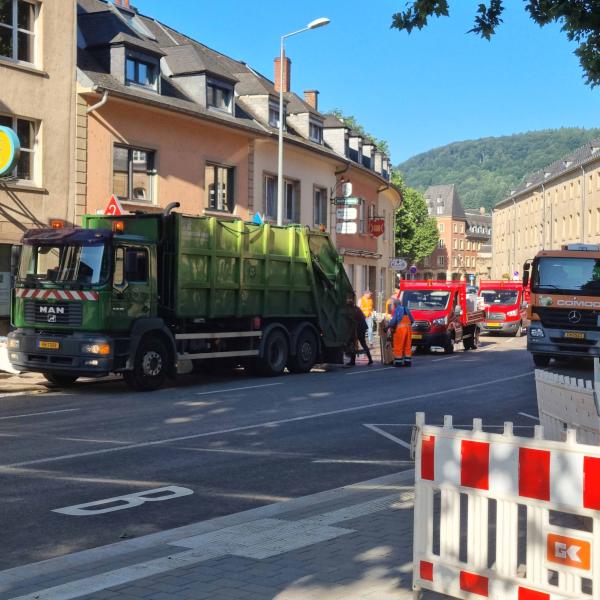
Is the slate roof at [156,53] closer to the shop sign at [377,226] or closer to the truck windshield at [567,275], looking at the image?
the shop sign at [377,226]

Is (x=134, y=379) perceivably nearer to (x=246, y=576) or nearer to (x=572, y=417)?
(x=572, y=417)

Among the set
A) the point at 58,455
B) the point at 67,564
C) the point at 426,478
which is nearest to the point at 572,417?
the point at 426,478

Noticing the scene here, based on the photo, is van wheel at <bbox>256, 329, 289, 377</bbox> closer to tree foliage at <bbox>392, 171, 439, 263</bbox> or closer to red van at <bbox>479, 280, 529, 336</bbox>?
red van at <bbox>479, 280, 529, 336</bbox>

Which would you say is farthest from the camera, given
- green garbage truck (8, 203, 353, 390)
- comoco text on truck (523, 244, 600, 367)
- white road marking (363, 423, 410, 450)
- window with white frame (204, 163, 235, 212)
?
window with white frame (204, 163, 235, 212)

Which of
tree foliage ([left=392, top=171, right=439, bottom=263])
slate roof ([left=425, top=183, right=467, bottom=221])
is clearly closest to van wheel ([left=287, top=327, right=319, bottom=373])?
tree foliage ([left=392, top=171, right=439, bottom=263])

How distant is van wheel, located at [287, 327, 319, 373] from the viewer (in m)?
20.7

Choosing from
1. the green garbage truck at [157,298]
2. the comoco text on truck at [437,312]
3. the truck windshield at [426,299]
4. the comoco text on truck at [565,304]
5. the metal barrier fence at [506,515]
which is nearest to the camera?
the metal barrier fence at [506,515]

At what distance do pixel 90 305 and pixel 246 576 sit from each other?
36.6ft

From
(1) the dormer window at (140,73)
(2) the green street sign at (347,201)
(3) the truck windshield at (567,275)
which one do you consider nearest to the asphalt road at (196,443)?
(3) the truck windshield at (567,275)

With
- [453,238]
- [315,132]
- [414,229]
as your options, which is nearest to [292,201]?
[315,132]

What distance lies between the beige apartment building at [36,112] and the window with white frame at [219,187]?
6.54 m

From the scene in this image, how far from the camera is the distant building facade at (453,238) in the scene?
13665 cm

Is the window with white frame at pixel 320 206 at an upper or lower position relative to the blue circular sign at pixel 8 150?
upper

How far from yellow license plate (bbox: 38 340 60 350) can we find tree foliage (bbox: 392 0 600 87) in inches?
312
